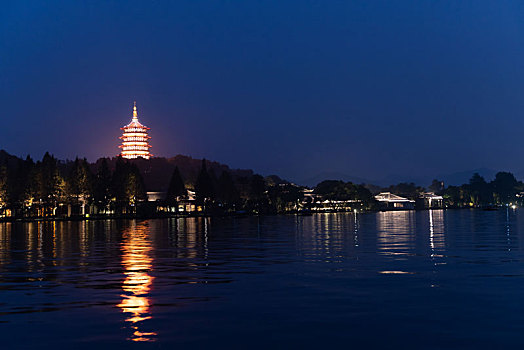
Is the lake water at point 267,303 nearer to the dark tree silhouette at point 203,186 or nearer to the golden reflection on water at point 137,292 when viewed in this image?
the golden reflection on water at point 137,292

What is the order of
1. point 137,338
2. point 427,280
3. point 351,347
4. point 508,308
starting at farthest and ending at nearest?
1. point 427,280
2. point 508,308
3. point 137,338
4. point 351,347

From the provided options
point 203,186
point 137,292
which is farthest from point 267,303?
point 203,186

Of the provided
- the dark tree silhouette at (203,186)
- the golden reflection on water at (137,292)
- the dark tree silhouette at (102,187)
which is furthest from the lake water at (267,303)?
the dark tree silhouette at (203,186)

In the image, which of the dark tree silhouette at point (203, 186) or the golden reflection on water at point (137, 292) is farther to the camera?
the dark tree silhouette at point (203, 186)

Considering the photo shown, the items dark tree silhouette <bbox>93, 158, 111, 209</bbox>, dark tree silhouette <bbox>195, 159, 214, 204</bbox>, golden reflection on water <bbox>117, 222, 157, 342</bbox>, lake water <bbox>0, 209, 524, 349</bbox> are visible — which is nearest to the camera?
lake water <bbox>0, 209, 524, 349</bbox>

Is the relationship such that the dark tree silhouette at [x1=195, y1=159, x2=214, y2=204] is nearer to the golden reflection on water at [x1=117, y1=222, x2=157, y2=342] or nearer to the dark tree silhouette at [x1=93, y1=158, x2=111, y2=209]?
the dark tree silhouette at [x1=93, y1=158, x2=111, y2=209]

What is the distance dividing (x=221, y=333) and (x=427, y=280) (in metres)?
12.4

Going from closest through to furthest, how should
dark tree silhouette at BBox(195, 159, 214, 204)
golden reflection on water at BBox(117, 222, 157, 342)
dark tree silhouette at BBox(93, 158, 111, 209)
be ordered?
golden reflection on water at BBox(117, 222, 157, 342) → dark tree silhouette at BBox(93, 158, 111, 209) → dark tree silhouette at BBox(195, 159, 214, 204)

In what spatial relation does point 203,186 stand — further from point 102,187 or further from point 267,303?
point 267,303

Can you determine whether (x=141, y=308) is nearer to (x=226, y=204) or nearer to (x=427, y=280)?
(x=427, y=280)

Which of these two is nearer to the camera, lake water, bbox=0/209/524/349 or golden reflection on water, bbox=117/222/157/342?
lake water, bbox=0/209/524/349

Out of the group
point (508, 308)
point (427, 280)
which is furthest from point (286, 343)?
point (427, 280)

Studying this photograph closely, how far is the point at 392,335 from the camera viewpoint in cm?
1484

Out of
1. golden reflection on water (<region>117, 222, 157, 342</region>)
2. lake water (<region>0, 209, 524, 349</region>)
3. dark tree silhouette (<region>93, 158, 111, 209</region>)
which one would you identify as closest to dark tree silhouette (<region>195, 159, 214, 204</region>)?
dark tree silhouette (<region>93, 158, 111, 209</region>)
